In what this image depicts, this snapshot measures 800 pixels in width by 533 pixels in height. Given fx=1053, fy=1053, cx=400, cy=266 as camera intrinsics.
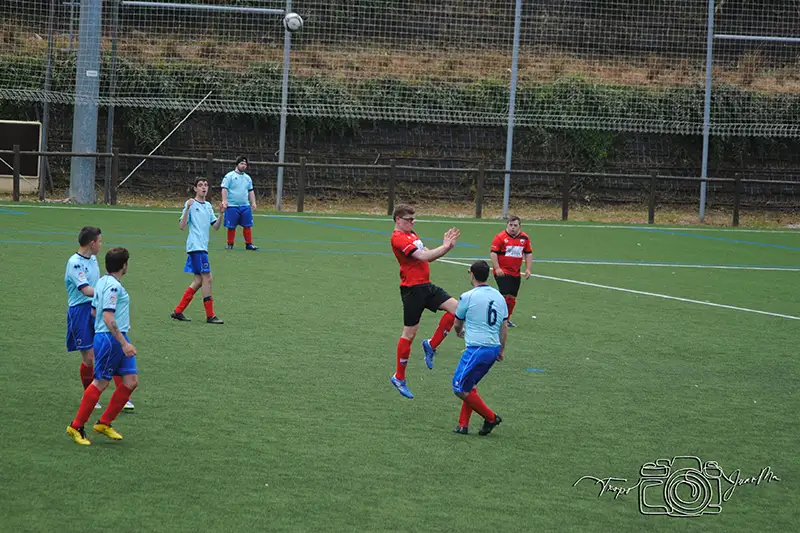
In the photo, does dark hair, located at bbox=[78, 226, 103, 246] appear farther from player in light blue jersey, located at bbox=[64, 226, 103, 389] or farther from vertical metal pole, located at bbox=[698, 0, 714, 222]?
vertical metal pole, located at bbox=[698, 0, 714, 222]

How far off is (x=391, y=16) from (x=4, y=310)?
1020 inches

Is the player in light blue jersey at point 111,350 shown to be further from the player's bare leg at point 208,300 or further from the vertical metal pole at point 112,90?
the vertical metal pole at point 112,90

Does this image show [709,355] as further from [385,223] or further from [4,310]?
[385,223]

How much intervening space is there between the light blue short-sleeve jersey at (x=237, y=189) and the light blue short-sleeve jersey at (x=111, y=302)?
13.0 m

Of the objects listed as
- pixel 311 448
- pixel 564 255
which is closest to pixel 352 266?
pixel 564 255

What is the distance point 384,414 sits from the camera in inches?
344

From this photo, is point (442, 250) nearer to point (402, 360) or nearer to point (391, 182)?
point (402, 360)

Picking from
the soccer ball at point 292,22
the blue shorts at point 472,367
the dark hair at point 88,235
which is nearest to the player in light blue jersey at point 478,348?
the blue shorts at point 472,367

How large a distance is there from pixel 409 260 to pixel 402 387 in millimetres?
1331

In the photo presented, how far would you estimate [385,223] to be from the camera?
27906 mm

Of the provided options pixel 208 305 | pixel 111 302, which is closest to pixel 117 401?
pixel 111 302

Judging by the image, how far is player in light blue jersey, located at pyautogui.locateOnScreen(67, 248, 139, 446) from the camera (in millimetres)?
7277

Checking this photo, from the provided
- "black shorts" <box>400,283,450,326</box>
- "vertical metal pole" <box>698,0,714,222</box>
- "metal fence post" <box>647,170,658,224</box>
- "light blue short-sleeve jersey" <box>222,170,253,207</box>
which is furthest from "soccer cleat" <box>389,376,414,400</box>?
"vertical metal pole" <box>698,0,714,222</box>

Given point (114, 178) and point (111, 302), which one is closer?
point (111, 302)
